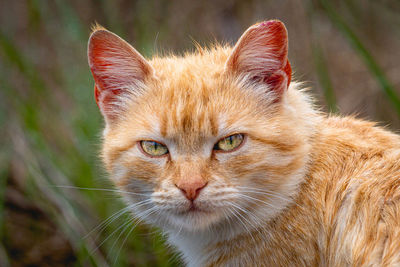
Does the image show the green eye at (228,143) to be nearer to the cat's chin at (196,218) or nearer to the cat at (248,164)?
the cat at (248,164)

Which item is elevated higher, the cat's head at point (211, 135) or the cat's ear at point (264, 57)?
the cat's ear at point (264, 57)

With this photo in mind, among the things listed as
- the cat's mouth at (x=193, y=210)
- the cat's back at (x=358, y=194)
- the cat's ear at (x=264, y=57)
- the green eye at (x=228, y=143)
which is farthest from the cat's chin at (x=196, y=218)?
the cat's ear at (x=264, y=57)

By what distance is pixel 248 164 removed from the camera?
6.09 ft

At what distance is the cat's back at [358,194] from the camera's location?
1660 millimetres

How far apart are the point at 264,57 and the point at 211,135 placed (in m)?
0.46

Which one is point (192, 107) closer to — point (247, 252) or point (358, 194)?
point (247, 252)

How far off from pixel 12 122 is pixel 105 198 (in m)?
1.13

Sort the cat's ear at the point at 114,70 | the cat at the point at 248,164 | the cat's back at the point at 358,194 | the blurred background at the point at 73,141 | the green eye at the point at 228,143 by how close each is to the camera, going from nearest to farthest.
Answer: the cat's back at the point at 358,194 → the cat at the point at 248,164 → the green eye at the point at 228,143 → the cat's ear at the point at 114,70 → the blurred background at the point at 73,141

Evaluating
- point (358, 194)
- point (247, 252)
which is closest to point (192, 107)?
point (247, 252)

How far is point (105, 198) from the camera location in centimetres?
338

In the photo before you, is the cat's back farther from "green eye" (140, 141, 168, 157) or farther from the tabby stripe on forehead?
"green eye" (140, 141, 168, 157)

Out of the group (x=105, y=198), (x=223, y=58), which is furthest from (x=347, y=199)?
(x=105, y=198)

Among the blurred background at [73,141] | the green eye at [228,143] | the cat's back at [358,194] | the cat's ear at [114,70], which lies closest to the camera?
the cat's back at [358,194]

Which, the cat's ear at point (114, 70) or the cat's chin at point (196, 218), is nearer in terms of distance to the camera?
the cat's chin at point (196, 218)
